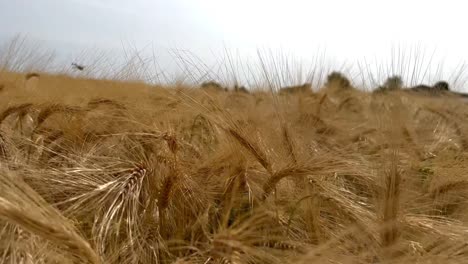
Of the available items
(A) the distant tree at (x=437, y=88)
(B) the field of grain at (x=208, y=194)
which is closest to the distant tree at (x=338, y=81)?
(A) the distant tree at (x=437, y=88)

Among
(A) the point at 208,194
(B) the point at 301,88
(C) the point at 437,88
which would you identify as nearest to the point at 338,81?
(C) the point at 437,88

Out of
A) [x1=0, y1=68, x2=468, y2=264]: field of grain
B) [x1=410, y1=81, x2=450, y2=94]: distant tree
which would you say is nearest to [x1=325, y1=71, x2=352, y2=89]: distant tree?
[x1=410, y1=81, x2=450, y2=94]: distant tree

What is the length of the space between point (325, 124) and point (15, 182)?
1958 mm

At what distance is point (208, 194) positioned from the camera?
1.42 meters

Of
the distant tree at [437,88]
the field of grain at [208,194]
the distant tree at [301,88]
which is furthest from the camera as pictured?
the distant tree at [437,88]

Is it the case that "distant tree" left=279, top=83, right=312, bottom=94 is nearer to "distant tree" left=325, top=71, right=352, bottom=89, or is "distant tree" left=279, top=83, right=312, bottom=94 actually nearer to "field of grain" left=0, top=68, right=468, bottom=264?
"distant tree" left=325, top=71, right=352, bottom=89

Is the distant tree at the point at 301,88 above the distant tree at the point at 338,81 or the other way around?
the other way around

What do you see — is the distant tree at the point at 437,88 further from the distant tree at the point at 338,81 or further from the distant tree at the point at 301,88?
the distant tree at the point at 338,81

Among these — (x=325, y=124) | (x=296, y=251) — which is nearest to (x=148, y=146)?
(x=296, y=251)

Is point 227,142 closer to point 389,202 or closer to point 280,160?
point 280,160

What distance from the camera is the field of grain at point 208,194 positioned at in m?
0.92

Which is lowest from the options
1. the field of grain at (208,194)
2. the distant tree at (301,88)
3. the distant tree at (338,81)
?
the field of grain at (208,194)

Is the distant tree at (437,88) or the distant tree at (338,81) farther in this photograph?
the distant tree at (338,81)

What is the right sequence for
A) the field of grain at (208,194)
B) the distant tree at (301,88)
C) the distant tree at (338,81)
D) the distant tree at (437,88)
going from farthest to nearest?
the distant tree at (338,81) < the distant tree at (437,88) < the distant tree at (301,88) < the field of grain at (208,194)
